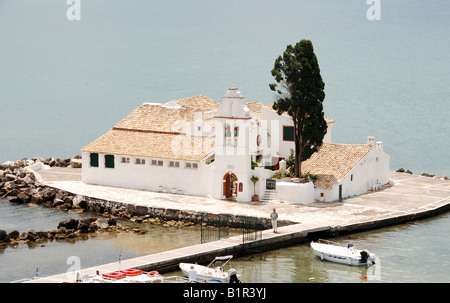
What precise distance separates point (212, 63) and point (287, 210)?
91849 millimetres

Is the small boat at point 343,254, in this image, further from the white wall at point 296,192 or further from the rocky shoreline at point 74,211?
the white wall at point 296,192

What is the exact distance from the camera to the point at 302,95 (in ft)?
165

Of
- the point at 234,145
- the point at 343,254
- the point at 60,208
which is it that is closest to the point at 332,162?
the point at 234,145

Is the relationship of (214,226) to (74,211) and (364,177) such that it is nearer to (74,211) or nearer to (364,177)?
(74,211)

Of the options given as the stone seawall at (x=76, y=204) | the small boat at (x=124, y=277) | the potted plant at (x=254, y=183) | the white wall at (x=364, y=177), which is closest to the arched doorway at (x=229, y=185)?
the potted plant at (x=254, y=183)

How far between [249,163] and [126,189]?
853 centimetres

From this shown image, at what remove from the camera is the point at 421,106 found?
113 m

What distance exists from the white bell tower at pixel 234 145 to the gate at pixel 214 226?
354cm

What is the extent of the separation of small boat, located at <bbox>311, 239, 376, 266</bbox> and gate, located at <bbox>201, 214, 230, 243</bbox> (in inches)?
203

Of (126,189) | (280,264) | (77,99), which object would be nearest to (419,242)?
(280,264)

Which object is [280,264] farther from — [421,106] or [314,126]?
[421,106]

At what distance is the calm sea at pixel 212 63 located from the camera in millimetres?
98500

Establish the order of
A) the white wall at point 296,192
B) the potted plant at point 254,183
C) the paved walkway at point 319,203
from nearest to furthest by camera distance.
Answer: the paved walkway at point 319,203
the white wall at point 296,192
the potted plant at point 254,183

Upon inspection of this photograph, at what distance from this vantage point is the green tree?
165ft
